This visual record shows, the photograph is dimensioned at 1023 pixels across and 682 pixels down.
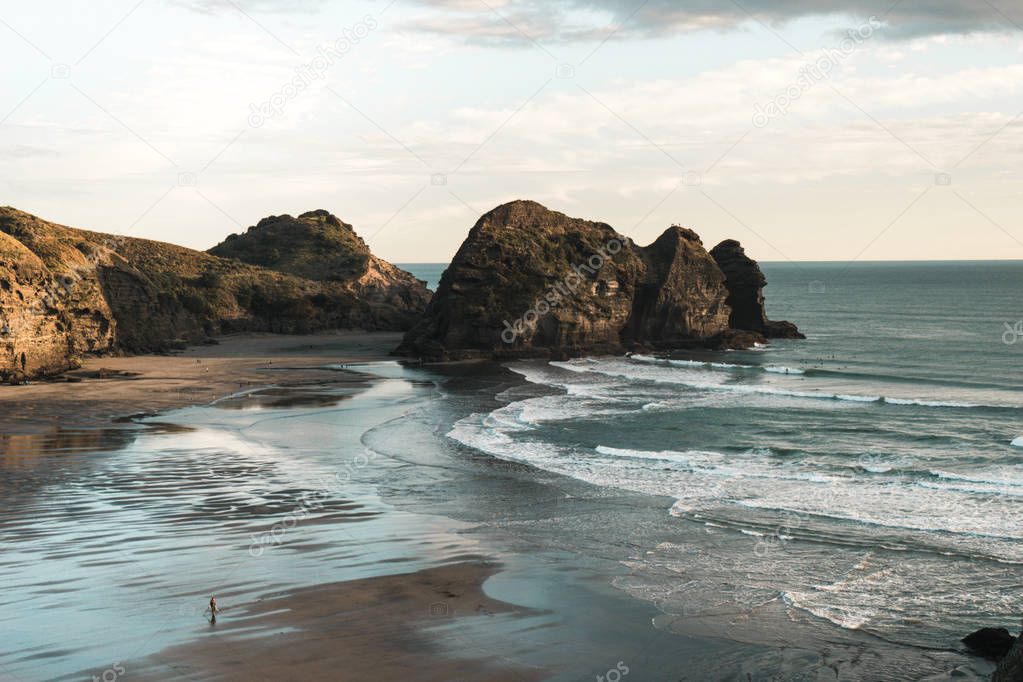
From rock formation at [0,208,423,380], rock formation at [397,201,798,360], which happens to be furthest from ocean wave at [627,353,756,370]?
rock formation at [0,208,423,380]

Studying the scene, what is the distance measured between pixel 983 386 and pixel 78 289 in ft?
185

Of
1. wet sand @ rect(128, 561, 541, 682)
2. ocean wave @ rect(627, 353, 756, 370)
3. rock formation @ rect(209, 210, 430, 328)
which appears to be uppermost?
rock formation @ rect(209, 210, 430, 328)

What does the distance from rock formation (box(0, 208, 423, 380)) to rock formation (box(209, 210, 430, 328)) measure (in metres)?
2.75

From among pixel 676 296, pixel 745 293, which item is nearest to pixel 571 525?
pixel 676 296

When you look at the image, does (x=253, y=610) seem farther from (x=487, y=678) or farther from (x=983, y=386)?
(x=983, y=386)

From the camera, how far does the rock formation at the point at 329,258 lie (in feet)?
344

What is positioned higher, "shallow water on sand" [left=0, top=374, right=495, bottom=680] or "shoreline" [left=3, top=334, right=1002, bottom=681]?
"shallow water on sand" [left=0, top=374, right=495, bottom=680]

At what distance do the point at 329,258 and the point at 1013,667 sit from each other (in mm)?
108199

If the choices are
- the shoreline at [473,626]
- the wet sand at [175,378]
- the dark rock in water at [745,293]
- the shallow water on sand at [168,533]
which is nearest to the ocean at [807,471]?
the shoreline at [473,626]

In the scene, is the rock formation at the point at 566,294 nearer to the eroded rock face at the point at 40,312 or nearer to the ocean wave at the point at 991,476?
the eroded rock face at the point at 40,312

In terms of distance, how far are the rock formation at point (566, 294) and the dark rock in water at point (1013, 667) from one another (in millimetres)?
60243

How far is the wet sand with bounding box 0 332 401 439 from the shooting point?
39.4m

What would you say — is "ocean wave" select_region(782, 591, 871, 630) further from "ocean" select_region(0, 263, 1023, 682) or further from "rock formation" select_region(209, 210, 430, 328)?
"rock formation" select_region(209, 210, 430, 328)

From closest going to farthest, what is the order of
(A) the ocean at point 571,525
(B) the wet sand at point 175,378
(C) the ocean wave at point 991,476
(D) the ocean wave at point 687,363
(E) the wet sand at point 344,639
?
(E) the wet sand at point 344,639
(A) the ocean at point 571,525
(C) the ocean wave at point 991,476
(B) the wet sand at point 175,378
(D) the ocean wave at point 687,363
